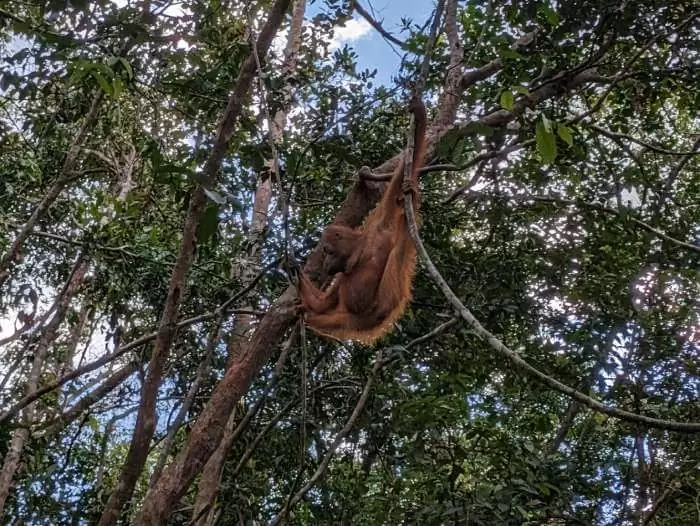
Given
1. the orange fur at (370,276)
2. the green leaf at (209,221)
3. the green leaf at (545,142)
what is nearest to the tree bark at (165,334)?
the green leaf at (209,221)

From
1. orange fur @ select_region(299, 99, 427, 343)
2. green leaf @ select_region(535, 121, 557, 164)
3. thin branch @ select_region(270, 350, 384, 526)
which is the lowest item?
thin branch @ select_region(270, 350, 384, 526)

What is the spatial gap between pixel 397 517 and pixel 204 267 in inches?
76.8

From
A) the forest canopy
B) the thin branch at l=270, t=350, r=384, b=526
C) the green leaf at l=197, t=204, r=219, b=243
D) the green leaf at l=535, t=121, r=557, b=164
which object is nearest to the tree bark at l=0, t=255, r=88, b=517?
the forest canopy

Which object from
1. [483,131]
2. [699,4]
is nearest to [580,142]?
[699,4]

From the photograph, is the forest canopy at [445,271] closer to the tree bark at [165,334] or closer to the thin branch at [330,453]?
the thin branch at [330,453]

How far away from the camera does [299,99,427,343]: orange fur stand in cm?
344

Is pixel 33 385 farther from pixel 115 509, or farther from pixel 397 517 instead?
pixel 115 509

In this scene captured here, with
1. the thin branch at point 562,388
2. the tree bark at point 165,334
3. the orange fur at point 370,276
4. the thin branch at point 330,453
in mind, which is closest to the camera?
the thin branch at point 562,388

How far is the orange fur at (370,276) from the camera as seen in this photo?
3441 mm

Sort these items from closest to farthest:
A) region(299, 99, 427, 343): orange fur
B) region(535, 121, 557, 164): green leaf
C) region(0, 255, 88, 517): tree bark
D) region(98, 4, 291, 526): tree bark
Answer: region(535, 121, 557, 164): green leaf → region(98, 4, 291, 526): tree bark → region(299, 99, 427, 343): orange fur → region(0, 255, 88, 517): tree bark

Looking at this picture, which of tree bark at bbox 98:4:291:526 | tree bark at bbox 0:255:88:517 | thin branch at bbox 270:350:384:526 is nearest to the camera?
tree bark at bbox 98:4:291:526

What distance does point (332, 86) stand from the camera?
4.74 m

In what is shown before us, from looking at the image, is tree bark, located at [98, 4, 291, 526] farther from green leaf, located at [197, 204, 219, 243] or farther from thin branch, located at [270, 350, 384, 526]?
thin branch, located at [270, 350, 384, 526]

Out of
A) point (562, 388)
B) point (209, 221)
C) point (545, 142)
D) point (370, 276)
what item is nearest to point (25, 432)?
point (370, 276)
